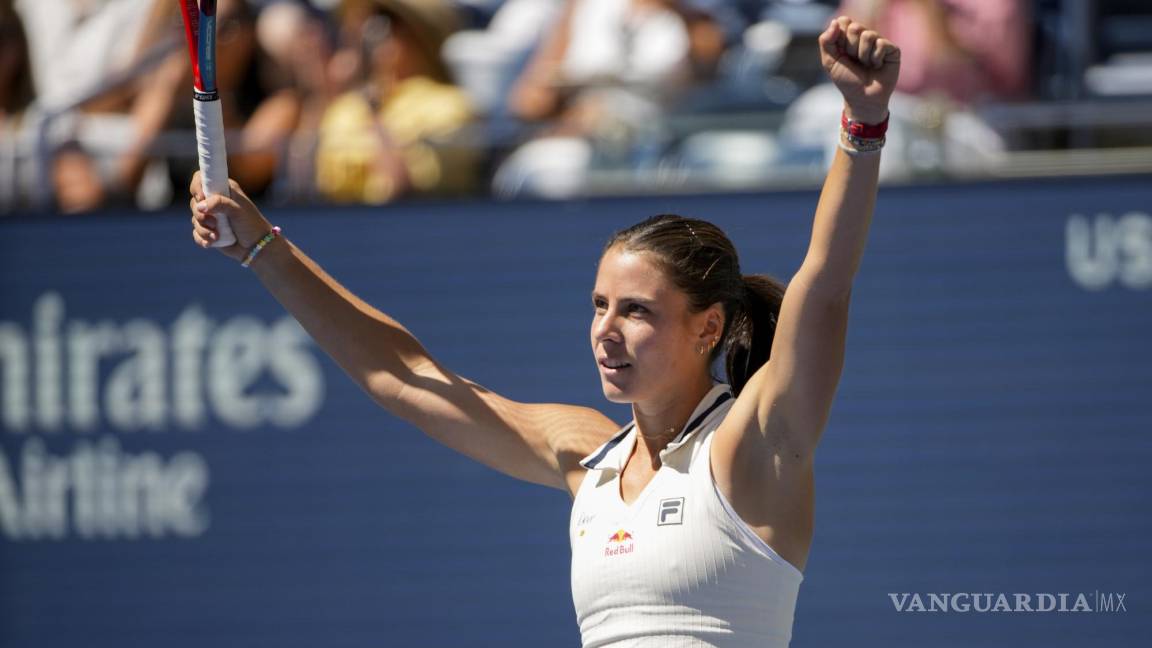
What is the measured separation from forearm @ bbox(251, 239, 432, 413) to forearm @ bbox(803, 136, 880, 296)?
1076 millimetres

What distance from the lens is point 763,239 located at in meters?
5.21

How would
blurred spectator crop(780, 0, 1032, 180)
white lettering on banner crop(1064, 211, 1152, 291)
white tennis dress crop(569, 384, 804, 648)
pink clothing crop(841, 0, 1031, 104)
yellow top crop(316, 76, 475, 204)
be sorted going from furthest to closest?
yellow top crop(316, 76, 475, 204) → pink clothing crop(841, 0, 1031, 104) → blurred spectator crop(780, 0, 1032, 180) → white lettering on banner crop(1064, 211, 1152, 291) → white tennis dress crop(569, 384, 804, 648)

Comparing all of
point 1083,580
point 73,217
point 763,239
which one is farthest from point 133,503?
point 1083,580

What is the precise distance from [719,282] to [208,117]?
3.31 feet

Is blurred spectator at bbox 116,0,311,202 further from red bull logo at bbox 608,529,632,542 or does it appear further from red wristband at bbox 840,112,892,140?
red wristband at bbox 840,112,892,140

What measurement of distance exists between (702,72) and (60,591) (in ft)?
10.2

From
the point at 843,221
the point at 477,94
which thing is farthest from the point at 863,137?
the point at 477,94

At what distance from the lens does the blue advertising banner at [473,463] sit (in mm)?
4934

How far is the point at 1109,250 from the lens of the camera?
490 centimetres

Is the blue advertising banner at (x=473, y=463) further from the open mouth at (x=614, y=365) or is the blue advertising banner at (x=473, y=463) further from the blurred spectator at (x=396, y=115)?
the open mouth at (x=614, y=365)

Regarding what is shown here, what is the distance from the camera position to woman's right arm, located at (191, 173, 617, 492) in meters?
2.97

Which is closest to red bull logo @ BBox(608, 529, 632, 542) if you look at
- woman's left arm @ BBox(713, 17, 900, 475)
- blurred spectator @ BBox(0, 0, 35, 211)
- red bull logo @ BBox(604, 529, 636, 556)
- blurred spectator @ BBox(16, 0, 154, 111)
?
red bull logo @ BBox(604, 529, 636, 556)

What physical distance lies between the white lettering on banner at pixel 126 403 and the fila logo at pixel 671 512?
131 inches

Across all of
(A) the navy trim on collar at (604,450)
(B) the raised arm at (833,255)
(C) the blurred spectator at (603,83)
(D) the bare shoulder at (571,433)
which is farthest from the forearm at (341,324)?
(C) the blurred spectator at (603,83)
